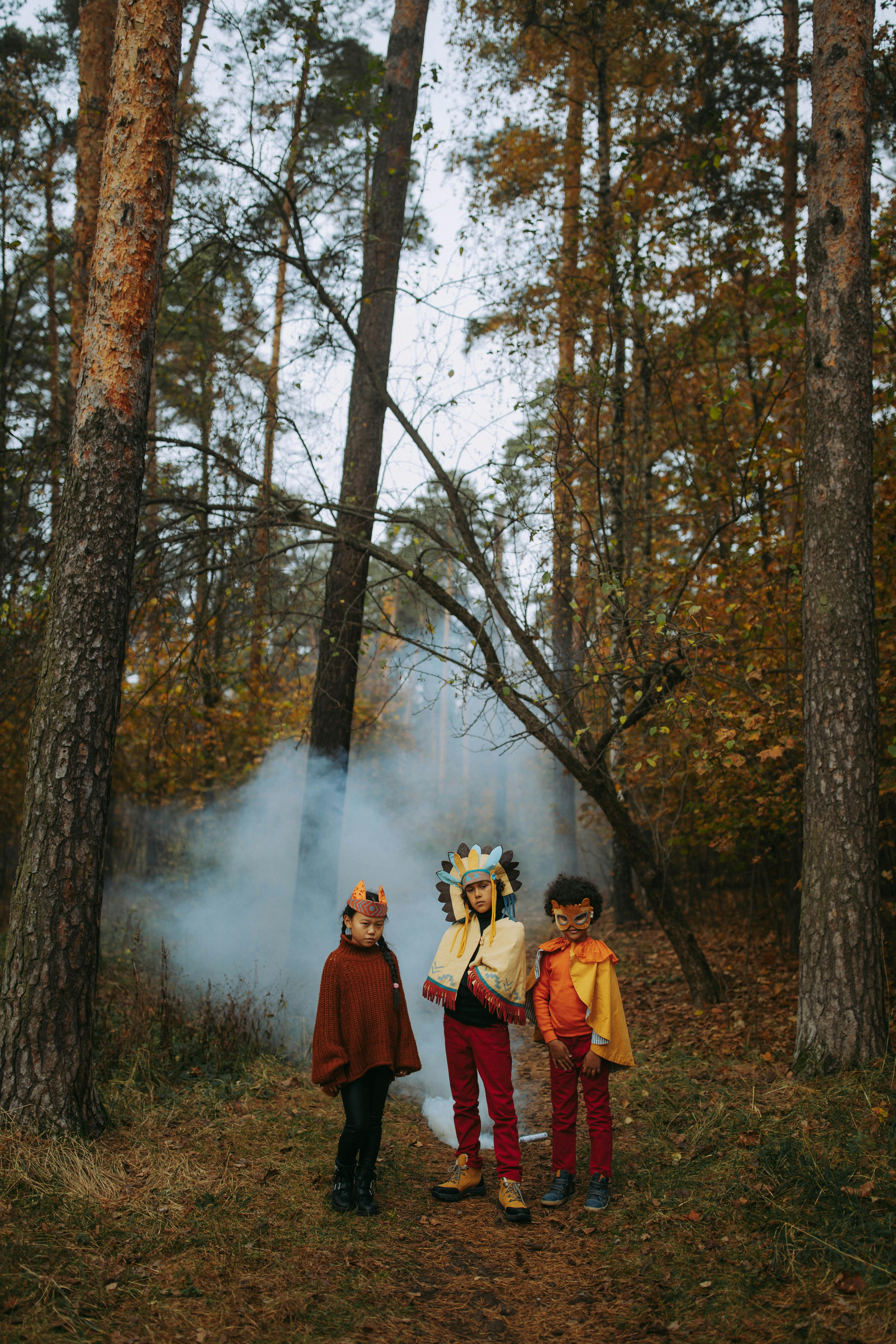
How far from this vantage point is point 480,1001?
167 inches

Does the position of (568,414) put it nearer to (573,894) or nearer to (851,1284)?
(573,894)

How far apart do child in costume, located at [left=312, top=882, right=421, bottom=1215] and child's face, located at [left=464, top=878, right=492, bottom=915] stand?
45cm

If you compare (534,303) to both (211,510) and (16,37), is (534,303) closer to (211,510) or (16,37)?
(211,510)

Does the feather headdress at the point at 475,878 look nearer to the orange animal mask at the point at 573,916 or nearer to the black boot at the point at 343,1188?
the orange animal mask at the point at 573,916

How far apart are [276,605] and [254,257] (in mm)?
3290

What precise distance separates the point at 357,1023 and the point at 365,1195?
0.81m

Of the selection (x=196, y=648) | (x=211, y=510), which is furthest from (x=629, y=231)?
(x=196, y=648)

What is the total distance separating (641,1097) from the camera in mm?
5652

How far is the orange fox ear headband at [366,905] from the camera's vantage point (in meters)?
4.19

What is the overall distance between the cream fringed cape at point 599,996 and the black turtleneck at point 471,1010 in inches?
7.3

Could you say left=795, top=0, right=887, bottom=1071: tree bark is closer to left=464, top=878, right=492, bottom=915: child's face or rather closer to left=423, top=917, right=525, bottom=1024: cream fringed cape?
left=423, top=917, right=525, bottom=1024: cream fringed cape

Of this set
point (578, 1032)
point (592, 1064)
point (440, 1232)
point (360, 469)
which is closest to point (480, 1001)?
point (578, 1032)

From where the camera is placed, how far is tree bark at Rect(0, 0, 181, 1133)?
4.45 metres

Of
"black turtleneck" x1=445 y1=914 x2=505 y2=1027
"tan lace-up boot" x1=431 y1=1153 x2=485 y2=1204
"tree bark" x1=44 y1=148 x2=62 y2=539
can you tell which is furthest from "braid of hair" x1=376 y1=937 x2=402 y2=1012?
"tree bark" x1=44 y1=148 x2=62 y2=539
